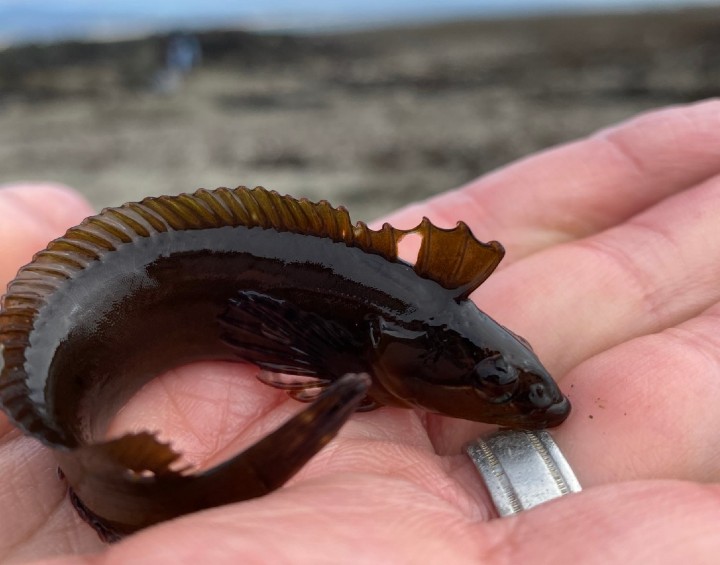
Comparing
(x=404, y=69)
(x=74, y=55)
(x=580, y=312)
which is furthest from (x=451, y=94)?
(x=580, y=312)

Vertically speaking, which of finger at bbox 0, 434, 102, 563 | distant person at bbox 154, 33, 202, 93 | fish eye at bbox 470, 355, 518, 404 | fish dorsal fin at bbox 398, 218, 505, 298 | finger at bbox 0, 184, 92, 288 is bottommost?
fish eye at bbox 470, 355, 518, 404

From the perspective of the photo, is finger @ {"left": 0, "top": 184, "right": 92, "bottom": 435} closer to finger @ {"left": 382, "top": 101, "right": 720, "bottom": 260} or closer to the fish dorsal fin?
the fish dorsal fin

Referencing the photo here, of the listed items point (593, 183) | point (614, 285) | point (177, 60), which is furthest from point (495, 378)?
point (177, 60)

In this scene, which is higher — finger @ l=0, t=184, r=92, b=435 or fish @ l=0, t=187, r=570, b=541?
finger @ l=0, t=184, r=92, b=435

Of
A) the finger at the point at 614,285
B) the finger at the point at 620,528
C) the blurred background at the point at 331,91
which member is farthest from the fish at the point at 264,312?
the blurred background at the point at 331,91

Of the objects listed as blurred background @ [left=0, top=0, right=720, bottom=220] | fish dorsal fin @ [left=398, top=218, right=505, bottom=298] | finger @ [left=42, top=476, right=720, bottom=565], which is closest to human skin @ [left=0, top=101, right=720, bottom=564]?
finger @ [left=42, top=476, right=720, bottom=565]

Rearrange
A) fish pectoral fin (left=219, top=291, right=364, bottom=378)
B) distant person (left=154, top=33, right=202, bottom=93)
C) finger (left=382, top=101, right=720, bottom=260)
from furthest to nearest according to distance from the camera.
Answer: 1. distant person (left=154, top=33, right=202, bottom=93)
2. finger (left=382, top=101, right=720, bottom=260)
3. fish pectoral fin (left=219, top=291, right=364, bottom=378)

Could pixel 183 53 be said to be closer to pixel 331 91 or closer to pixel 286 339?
pixel 331 91

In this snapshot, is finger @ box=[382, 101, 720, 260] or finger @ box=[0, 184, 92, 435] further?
finger @ box=[382, 101, 720, 260]
